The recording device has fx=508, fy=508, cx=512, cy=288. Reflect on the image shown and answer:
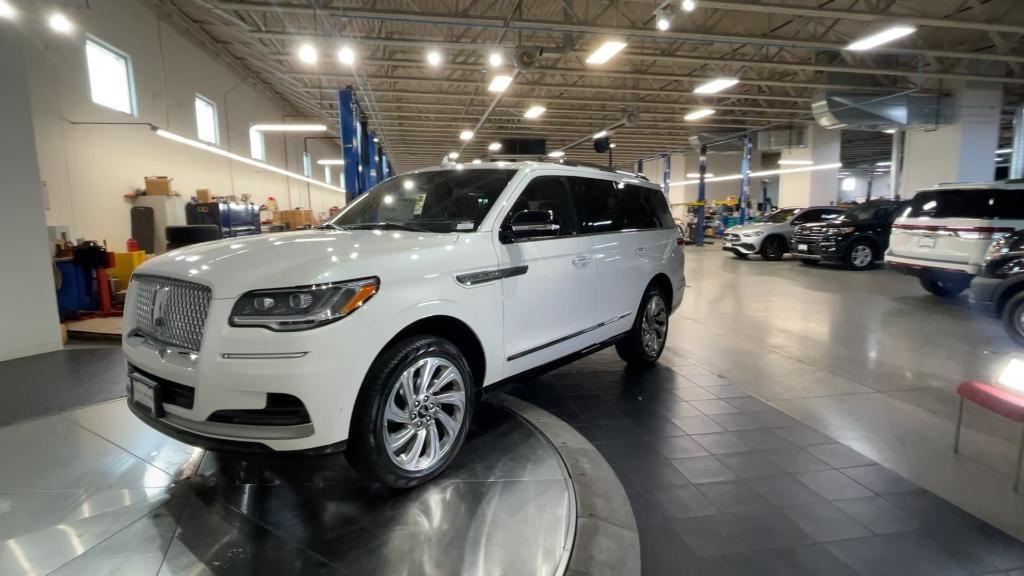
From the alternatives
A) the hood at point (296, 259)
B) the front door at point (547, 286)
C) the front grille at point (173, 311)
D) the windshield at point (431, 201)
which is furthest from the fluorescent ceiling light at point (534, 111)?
the front grille at point (173, 311)

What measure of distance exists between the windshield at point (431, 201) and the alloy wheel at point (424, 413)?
32.9 inches

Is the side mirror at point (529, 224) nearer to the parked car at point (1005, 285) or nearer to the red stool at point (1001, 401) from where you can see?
the red stool at point (1001, 401)

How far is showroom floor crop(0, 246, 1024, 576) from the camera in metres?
2.29

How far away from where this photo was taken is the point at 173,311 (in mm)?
2348

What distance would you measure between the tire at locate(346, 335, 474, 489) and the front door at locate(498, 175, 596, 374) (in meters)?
0.46

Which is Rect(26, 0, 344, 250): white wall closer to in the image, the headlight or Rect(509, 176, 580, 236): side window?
the headlight

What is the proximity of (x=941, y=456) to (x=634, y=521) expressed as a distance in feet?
7.17

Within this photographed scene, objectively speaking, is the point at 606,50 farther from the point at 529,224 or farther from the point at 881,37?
the point at 529,224

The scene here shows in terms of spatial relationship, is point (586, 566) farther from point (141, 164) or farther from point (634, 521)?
point (141, 164)

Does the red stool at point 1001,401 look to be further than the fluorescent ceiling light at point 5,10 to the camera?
No

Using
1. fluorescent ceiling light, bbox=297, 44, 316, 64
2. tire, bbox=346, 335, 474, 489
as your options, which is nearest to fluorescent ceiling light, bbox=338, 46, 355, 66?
fluorescent ceiling light, bbox=297, 44, 316, 64

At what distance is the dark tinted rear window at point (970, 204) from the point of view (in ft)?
23.0

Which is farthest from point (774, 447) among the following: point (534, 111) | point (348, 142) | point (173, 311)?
point (534, 111)

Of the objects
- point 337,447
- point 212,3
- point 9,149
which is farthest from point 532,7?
point 337,447
